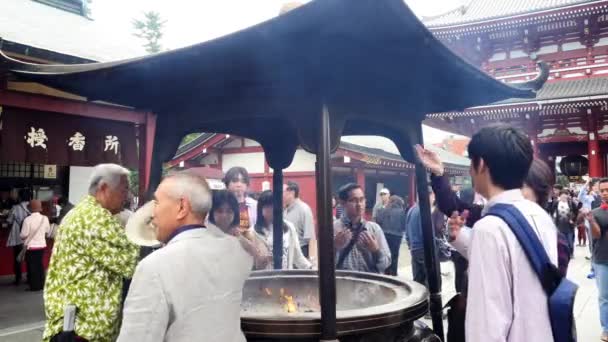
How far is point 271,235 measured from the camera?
4.81 meters

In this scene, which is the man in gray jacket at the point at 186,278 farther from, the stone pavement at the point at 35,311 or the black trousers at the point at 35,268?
the black trousers at the point at 35,268

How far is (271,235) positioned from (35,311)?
171 inches

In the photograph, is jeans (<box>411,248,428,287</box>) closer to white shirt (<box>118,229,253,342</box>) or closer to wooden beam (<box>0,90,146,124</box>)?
wooden beam (<box>0,90,146,124</box>)

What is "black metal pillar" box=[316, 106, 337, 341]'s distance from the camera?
85.8 inches

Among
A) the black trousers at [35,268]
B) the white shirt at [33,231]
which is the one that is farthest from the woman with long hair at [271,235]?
the black trousers at [35,268]

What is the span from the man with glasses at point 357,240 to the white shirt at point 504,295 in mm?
2241

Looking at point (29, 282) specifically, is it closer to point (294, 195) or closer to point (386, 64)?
point (294, 195)

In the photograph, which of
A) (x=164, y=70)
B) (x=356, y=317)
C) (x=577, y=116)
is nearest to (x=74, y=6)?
(x=164, y=70)

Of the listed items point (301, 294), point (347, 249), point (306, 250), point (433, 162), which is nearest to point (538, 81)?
point (433, 162)

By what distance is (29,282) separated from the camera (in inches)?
323

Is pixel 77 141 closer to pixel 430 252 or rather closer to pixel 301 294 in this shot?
pixel 301 294

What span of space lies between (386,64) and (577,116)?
13.9 meters

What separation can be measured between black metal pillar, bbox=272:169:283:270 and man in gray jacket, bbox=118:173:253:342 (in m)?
2.38

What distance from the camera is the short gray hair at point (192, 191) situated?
175 cm
